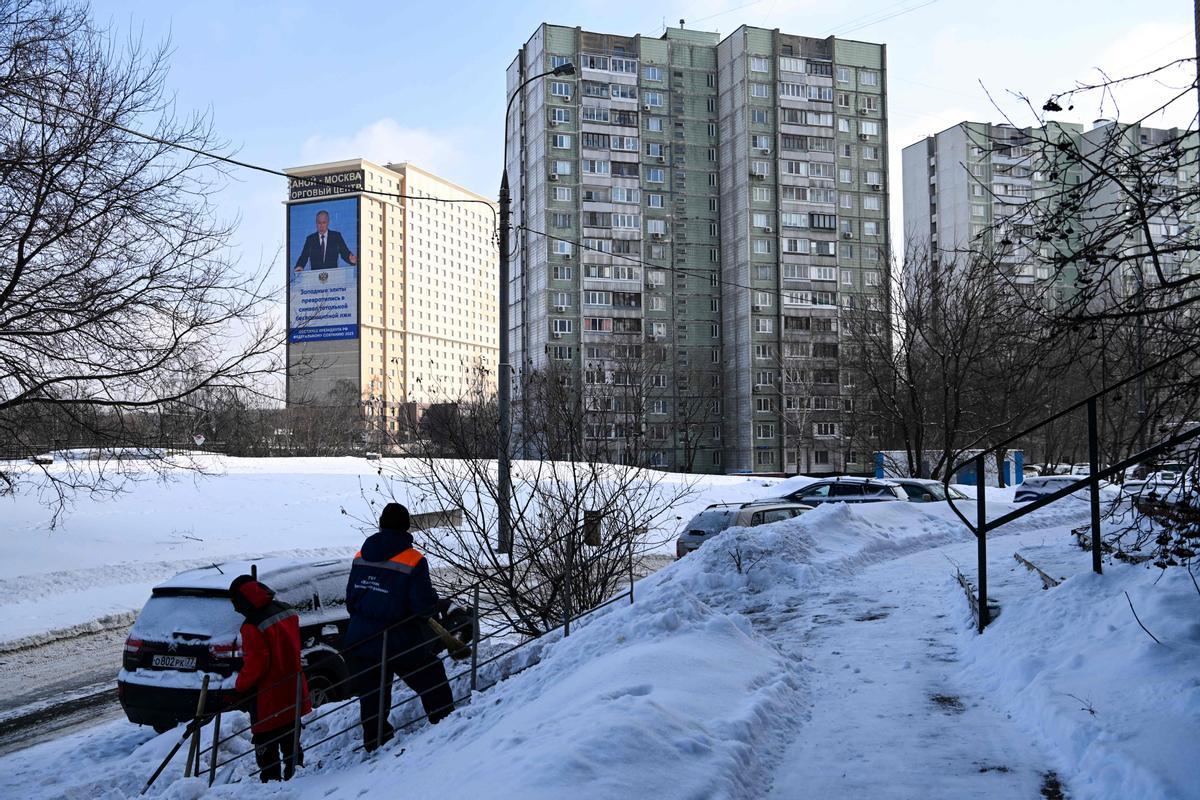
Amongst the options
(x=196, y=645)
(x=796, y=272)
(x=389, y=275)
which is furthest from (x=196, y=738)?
(x=389, y=275)

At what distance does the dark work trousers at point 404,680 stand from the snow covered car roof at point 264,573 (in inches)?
82.4

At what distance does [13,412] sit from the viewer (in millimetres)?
14891

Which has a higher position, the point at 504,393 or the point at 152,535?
the point at 504,393

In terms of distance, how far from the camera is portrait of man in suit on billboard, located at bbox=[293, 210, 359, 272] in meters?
115

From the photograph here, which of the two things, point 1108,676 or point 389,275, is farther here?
point 389,275

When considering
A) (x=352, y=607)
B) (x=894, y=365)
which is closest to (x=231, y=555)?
(x=352, y=607)

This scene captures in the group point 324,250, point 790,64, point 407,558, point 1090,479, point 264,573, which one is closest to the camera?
point 1090,479

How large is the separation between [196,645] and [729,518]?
1038 cm

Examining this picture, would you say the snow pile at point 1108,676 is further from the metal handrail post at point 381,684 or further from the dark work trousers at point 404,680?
the metal handrail post at point 381,684

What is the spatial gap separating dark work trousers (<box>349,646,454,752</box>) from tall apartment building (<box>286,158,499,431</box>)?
266 feet

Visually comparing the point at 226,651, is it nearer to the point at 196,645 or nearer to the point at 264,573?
the point at 196,645

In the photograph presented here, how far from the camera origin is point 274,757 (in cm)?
675

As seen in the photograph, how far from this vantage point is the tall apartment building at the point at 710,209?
71.2 m

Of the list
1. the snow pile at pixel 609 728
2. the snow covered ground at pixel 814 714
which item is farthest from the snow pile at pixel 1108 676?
the snow pile at pixel 609 728
